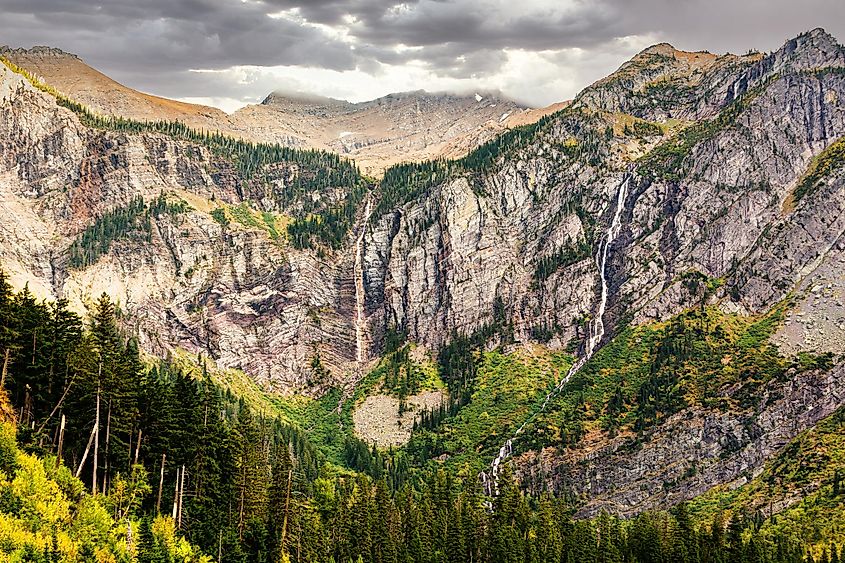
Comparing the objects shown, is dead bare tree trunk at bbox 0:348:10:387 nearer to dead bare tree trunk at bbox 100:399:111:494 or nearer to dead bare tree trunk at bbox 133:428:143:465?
dead bare tree trunk at bbox 100:399:111:494

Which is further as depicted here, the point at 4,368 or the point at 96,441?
the point at 4,368

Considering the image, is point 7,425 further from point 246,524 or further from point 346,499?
point 346,499

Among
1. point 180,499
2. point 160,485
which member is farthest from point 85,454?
point 180,499

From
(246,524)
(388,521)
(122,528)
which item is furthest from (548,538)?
(122,528)

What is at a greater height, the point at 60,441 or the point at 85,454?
the point at 60,441

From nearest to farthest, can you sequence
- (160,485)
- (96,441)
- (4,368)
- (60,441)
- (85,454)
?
(60,441) < (85,454) < (96,441) < (4,368) < (160,485)

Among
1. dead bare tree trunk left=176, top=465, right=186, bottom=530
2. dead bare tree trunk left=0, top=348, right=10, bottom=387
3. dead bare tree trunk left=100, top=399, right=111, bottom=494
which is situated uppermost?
dead bare tree trunk left=0, top=348, right=10, bottom=387

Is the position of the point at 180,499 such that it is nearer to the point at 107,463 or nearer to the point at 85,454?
the point at 107,463

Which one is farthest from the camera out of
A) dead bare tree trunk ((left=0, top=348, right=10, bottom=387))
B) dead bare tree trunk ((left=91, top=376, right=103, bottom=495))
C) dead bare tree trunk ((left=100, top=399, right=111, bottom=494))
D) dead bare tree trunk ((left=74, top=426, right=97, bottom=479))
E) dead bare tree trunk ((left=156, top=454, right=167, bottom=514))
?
dead bare tree trunk ((left=156, top=454, right=167, bottom=514))

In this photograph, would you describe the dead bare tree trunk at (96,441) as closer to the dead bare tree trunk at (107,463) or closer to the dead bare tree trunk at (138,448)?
the dead bare tree trunk at (107,463)

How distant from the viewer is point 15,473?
87875 millimetres

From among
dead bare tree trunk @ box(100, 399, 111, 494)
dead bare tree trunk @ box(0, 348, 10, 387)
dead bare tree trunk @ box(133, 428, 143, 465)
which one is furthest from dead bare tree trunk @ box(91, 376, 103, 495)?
dead bare tree trunk @ box(0, 348, 10, 387)

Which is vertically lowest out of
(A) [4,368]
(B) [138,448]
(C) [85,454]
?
(B) [138,448]

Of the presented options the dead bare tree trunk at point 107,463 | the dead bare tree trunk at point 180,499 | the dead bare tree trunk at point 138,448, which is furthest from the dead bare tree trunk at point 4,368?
the dead bare tree trunk at point 180,499
